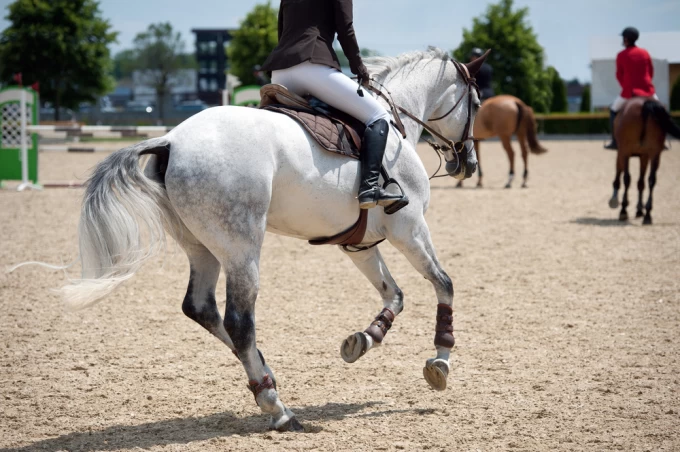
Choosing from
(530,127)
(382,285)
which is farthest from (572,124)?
(382,285)

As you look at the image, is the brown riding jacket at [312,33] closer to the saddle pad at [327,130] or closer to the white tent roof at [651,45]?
the saddle pad at [327,130]

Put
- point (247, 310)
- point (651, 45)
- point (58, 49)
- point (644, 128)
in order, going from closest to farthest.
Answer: point (247, 310) < point (644, 128) < point (58, 49) < point (651, 45)

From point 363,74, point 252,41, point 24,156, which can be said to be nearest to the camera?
point 363,74

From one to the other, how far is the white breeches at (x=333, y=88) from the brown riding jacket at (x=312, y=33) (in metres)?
→ 0.06

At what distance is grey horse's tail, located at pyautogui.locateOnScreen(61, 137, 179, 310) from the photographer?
3.77m

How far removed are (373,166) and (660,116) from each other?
323 inches

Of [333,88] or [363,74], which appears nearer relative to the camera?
[333,88]

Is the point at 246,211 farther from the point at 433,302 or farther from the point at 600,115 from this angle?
the point at 600,115

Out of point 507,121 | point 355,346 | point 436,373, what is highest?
point 507,121

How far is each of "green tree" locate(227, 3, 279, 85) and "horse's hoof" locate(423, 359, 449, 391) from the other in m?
43.4

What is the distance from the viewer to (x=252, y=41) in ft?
156

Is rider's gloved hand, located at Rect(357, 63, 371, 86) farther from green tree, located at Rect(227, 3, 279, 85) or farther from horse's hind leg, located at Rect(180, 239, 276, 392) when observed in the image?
green tree, located at Rect(227, 3, 279, 85)

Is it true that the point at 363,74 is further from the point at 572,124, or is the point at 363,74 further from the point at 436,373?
the point at 572,124

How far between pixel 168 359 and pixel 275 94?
2072 mm
